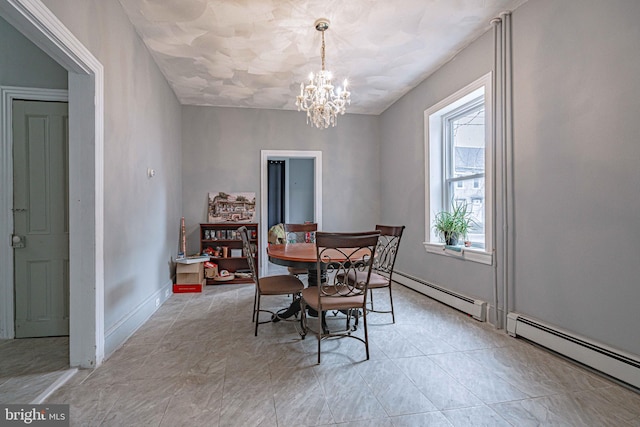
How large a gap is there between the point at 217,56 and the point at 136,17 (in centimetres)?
89

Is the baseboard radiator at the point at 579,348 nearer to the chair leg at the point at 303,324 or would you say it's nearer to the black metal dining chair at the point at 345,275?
the black metal dining chair at the point at 345,275

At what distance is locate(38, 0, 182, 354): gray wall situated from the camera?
2324 mm

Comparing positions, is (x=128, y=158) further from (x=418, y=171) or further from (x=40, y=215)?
(x=418, y=171)

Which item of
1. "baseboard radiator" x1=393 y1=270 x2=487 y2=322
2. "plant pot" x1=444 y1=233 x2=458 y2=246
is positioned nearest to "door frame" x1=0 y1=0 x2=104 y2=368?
"baseboard radiator" x1=393 y1=270 x2=487 y2=322

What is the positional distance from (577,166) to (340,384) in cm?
223

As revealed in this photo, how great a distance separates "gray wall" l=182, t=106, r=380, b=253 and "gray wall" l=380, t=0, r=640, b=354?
2.73 m

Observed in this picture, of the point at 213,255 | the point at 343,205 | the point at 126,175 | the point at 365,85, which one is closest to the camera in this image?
the point at 126,175

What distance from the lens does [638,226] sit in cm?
185

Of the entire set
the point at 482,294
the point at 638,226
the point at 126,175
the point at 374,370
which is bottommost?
the point at 374,370

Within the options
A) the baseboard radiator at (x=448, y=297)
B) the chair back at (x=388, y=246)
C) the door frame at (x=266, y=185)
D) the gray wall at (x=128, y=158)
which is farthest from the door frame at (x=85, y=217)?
the baseboard radiator at (x=448, y=297)

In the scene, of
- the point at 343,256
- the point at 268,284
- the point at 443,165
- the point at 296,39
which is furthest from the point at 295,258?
the point at 443,165

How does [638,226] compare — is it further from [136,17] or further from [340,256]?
[136,17]

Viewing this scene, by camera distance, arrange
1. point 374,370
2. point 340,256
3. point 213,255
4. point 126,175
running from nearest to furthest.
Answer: point 374,370 < point 340,256 < point 126,175 < point 213,255

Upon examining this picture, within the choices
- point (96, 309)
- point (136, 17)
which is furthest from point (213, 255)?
point (136, 17)
